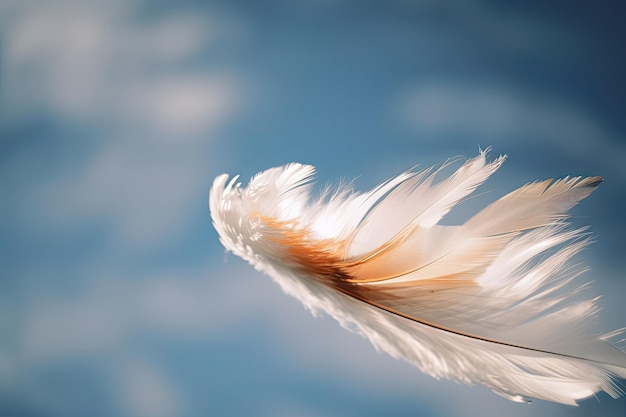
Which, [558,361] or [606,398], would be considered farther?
[606,398]

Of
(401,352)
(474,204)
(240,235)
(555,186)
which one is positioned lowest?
(401,352)

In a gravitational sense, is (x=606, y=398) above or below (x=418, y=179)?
below

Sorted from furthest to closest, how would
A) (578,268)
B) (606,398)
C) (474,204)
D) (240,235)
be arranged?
1. (474,204)
2. (606,398)
3. (578,268)
4. (240,235)

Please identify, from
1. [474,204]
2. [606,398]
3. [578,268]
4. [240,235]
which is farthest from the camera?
[474,204]

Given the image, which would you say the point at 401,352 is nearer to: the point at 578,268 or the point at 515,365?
the point at 515,365

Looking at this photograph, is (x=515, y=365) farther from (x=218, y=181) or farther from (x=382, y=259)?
(x=218, y=181)

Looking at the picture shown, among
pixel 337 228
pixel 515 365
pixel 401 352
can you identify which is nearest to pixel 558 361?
pixel 515 365

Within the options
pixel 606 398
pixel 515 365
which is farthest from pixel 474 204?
pixel 515 365
